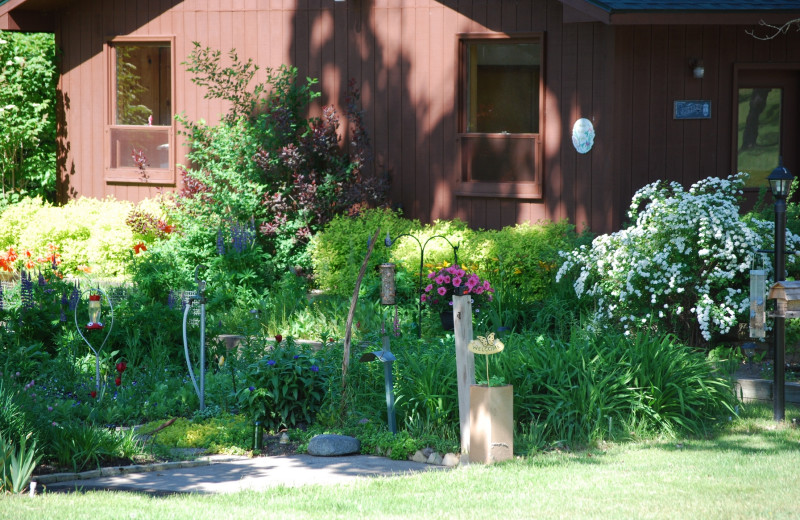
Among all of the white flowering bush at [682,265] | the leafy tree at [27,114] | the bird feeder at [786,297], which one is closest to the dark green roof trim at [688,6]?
the white flowering bush at [682,265]

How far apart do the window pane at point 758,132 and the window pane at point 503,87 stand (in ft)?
8.16

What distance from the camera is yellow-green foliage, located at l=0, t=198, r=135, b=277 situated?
1241 cm

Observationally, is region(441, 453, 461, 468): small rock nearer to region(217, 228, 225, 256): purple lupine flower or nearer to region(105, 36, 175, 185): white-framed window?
region(217, 228, 225, 256): purple lupine flower

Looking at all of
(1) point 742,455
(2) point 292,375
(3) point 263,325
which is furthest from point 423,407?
(3) point 263,325

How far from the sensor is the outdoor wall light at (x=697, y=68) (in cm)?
1163

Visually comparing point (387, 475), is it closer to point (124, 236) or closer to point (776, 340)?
point (776, 340)

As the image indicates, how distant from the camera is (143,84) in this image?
46.4 feet

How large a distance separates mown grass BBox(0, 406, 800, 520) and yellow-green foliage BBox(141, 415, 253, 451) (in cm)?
→ 120

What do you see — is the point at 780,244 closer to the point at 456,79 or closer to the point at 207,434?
the point at 207,434

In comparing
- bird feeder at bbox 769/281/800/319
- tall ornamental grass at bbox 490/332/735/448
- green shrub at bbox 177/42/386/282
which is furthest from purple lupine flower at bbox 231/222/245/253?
bird feeder at bbox 769/281/800/319

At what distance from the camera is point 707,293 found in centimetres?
862

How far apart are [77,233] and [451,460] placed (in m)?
7.84

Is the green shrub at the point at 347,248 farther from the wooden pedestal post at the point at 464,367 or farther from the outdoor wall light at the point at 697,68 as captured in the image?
the wooden pedestal post at the point at 464,367

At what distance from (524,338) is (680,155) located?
4.56 meters
